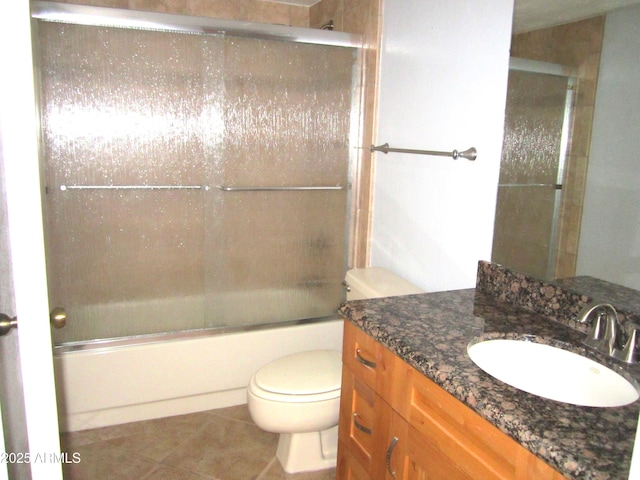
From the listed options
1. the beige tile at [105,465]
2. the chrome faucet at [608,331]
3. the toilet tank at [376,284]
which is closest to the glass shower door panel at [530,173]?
the chrome faucet at [608,331]

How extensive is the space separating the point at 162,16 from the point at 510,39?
4.88 feet

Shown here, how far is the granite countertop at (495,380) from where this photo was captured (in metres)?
0.91

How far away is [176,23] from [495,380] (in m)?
2.02

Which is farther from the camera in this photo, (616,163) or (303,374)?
(303,374)

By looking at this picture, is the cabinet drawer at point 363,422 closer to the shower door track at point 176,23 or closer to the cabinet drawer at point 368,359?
the cabinet drawer at point 368,359

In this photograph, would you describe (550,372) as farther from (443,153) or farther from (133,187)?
(133,187)

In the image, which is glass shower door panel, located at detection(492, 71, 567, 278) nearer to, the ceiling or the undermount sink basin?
the ceiling

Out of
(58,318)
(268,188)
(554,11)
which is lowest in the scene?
(58,318)

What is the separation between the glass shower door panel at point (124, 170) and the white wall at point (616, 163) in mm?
1675

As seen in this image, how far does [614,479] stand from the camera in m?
0.83

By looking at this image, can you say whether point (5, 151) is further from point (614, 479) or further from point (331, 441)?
point (331, 441)

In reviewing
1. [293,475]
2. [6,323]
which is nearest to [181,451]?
[293,475]

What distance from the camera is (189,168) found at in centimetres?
249

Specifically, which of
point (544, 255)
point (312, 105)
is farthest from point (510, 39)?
point (312, 105)
